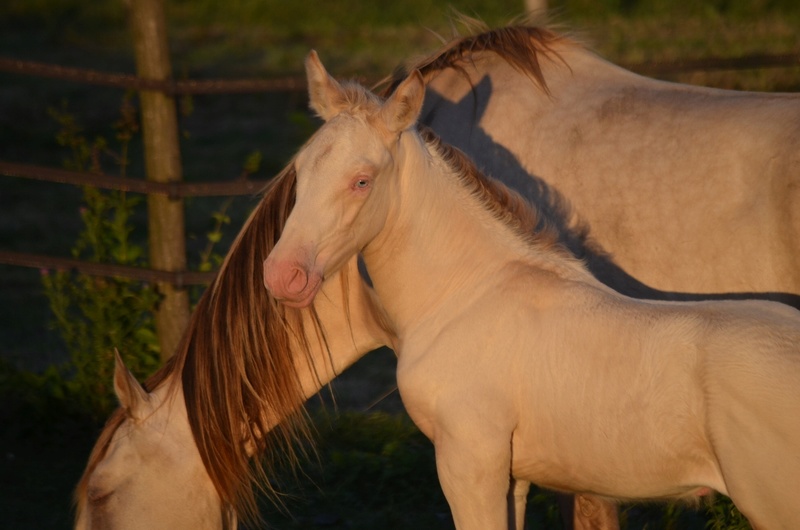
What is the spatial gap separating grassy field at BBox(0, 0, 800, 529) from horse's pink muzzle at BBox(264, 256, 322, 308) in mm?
1316

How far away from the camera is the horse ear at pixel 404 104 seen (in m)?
2.64

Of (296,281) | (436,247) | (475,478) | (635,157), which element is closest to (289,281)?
(296,281)

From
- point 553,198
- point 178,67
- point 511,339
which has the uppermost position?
point 178,67

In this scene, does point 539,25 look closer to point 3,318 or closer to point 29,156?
point 3,318

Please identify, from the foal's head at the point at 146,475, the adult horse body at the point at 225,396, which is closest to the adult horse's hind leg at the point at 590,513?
the adult horse body at the point at 225,396

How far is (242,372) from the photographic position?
3.16 metres

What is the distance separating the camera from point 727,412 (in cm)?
225

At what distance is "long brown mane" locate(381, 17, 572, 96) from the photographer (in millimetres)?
3596

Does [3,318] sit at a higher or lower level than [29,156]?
lower

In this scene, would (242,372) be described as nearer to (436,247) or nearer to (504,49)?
(436,247)

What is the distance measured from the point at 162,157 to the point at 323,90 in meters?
2.01

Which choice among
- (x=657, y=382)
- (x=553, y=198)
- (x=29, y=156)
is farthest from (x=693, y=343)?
(x=29, y=156)

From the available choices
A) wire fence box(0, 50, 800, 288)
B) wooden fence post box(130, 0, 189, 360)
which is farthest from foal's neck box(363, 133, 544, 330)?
wooden fence post box(130, 0, 189, 360)

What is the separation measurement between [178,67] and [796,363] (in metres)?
11.2
